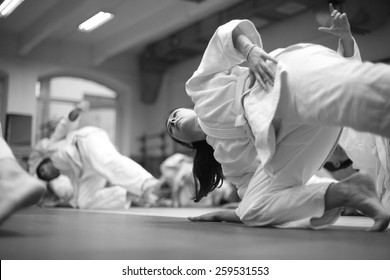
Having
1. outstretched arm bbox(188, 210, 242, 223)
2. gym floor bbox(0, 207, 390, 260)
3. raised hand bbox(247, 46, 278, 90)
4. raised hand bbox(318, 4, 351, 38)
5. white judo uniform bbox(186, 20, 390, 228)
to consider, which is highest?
raised hand bbox(318, 4, 351, 38)

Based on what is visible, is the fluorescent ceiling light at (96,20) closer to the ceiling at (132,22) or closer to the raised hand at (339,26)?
the ceiling at (132,22)

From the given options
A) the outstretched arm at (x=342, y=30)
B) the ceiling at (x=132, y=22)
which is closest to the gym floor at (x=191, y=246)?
the outstretched arm at (x=342, y=30)

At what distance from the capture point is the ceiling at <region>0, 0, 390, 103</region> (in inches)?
241

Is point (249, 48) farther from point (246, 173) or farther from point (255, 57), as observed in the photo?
point (246, 173)

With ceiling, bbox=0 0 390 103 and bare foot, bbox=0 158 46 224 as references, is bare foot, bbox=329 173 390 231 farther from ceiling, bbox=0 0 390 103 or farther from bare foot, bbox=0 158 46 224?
ceiling, bbox=0 0 390 103

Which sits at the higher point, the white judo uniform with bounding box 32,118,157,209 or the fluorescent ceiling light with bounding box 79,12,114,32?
the fluorescent ceiling light with bounding box 79,12,114,32

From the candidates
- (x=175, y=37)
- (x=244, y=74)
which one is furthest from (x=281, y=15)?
(x=244, y=74)

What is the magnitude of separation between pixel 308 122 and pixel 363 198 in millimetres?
350

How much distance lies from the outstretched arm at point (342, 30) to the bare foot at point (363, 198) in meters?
0.55

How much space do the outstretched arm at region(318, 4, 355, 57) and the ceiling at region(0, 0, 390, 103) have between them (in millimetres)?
3879

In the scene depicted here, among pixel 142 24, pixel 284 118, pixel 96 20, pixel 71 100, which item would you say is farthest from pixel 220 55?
pixel 71 100

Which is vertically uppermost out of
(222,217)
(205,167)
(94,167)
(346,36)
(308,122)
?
(346,36)

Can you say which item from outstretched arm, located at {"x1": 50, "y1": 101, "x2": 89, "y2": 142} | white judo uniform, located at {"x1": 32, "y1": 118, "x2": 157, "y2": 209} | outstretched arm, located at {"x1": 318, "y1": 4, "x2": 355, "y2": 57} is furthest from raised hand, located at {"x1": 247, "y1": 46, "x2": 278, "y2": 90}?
outstretched arm, located at {"x1": 50, "y1": 101, "x2": 89, "y2": 142}

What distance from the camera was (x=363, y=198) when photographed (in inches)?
56.9
